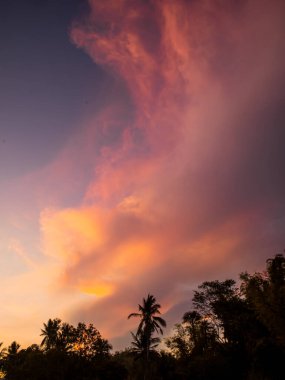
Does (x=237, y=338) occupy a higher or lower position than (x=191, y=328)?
lower

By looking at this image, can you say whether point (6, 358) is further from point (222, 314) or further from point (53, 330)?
point (222, 314)

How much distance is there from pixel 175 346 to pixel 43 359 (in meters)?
40.1

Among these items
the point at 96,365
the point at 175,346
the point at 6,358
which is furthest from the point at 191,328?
the point at 6,358

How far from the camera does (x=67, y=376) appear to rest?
112 ft

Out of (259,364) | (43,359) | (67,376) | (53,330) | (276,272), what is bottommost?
(259,364)

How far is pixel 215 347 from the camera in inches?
1820

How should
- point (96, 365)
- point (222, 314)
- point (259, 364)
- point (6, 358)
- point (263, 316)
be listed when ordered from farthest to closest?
1. point (6, 358)
2. point (222, 314)
3. point (96, 365)
4. point (259, 364)
5. point (263, 316)

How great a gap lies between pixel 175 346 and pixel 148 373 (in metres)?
24.0

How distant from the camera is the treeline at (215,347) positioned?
3094 cm

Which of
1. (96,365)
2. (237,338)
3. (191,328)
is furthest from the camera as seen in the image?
(191,328)

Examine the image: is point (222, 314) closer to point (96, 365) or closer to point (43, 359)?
point (96, 365)

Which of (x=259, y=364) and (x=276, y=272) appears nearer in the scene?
(x=276, y=272)

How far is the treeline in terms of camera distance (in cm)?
3094

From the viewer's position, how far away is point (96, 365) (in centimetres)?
3809
